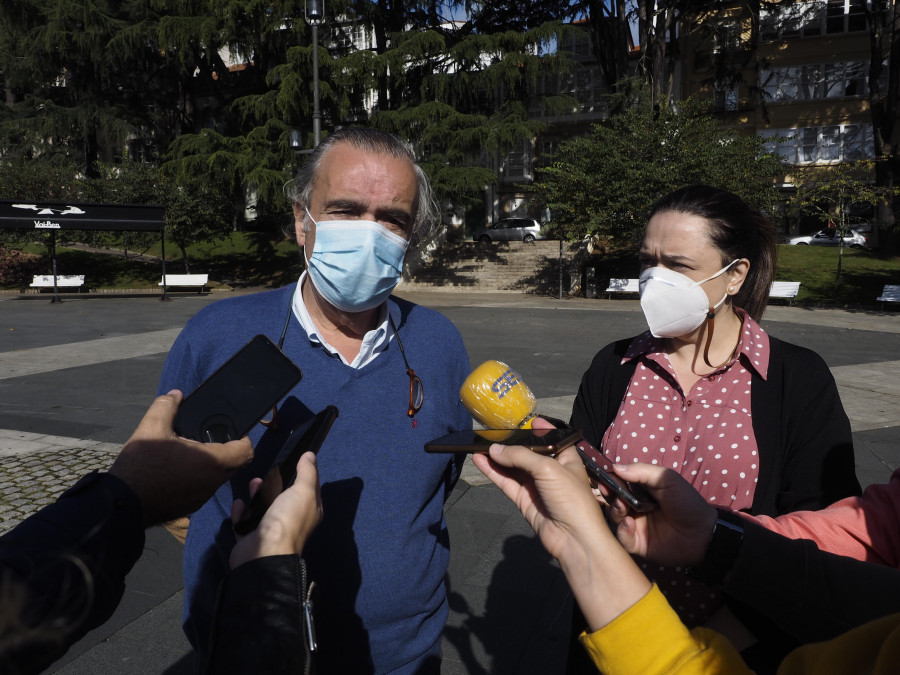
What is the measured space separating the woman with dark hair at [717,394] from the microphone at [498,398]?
0.71 meters

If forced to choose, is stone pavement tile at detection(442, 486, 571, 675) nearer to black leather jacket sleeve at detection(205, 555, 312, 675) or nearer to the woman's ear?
the woman's ear

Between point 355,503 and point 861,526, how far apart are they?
1.24m

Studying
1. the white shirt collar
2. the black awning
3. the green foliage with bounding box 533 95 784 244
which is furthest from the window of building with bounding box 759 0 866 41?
the white shirt collar

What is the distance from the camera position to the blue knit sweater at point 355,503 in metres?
1.69

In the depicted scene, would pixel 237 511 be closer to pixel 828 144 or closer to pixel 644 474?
pixel 644 474

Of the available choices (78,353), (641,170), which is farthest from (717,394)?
(641,170)

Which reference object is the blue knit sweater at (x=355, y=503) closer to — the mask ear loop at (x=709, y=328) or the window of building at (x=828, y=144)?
the mask ear loop at (x=709, y=328)

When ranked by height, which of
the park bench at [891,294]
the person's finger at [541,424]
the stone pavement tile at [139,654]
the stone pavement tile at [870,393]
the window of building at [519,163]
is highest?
the window of building at [519,163]

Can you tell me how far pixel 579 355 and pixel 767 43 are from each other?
33.3m

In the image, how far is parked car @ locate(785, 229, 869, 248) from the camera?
94.9 ft

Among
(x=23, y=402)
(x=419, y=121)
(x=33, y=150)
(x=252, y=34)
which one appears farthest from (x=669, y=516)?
(x=33, y=150)

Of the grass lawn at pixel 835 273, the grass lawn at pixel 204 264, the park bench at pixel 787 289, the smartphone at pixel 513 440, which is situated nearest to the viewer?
the smartphone at pixel 513 440

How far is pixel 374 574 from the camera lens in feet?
5.61

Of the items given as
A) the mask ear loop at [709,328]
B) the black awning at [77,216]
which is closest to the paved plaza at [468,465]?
the mask ear loop at [709,328]
